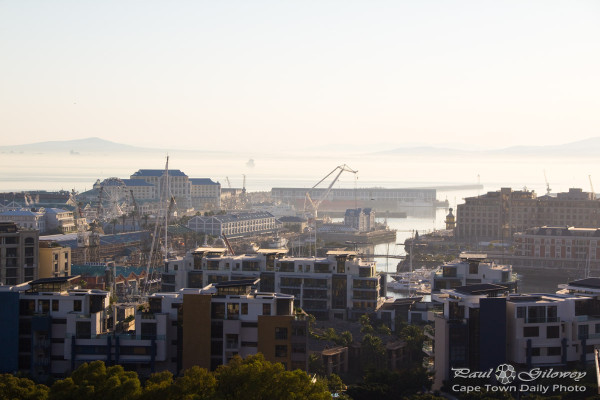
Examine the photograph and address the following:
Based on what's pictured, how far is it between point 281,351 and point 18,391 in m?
2.42

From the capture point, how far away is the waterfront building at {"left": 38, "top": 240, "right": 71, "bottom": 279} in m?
14.5

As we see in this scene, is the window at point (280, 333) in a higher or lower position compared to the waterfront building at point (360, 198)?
lower

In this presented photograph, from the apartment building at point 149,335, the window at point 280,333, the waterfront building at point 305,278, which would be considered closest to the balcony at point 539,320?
the apartment building at point 149,335

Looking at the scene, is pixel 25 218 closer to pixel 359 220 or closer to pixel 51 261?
pixel 359 220

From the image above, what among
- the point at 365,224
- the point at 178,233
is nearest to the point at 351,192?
the point at 365,224

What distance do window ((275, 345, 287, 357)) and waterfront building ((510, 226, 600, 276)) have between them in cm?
1571

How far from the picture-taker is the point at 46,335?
A: 27.3 feet

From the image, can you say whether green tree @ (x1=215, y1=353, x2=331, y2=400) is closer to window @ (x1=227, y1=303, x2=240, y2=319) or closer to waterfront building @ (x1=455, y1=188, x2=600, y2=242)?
window @ (x1=227, y1=303, x2=240, y2=319)

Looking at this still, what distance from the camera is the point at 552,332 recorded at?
839 centimetres

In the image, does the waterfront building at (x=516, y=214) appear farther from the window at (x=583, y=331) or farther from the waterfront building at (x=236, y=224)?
the window at (x=583, y=331)

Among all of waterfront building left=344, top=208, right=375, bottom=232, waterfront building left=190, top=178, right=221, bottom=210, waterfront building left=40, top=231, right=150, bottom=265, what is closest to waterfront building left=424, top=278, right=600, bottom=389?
waterfront building left=40, top=231, right=150, bottom=265

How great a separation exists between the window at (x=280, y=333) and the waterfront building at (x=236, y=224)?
21075mm

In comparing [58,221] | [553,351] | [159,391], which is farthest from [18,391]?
[58,221]

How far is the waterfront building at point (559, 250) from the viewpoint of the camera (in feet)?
75.4
